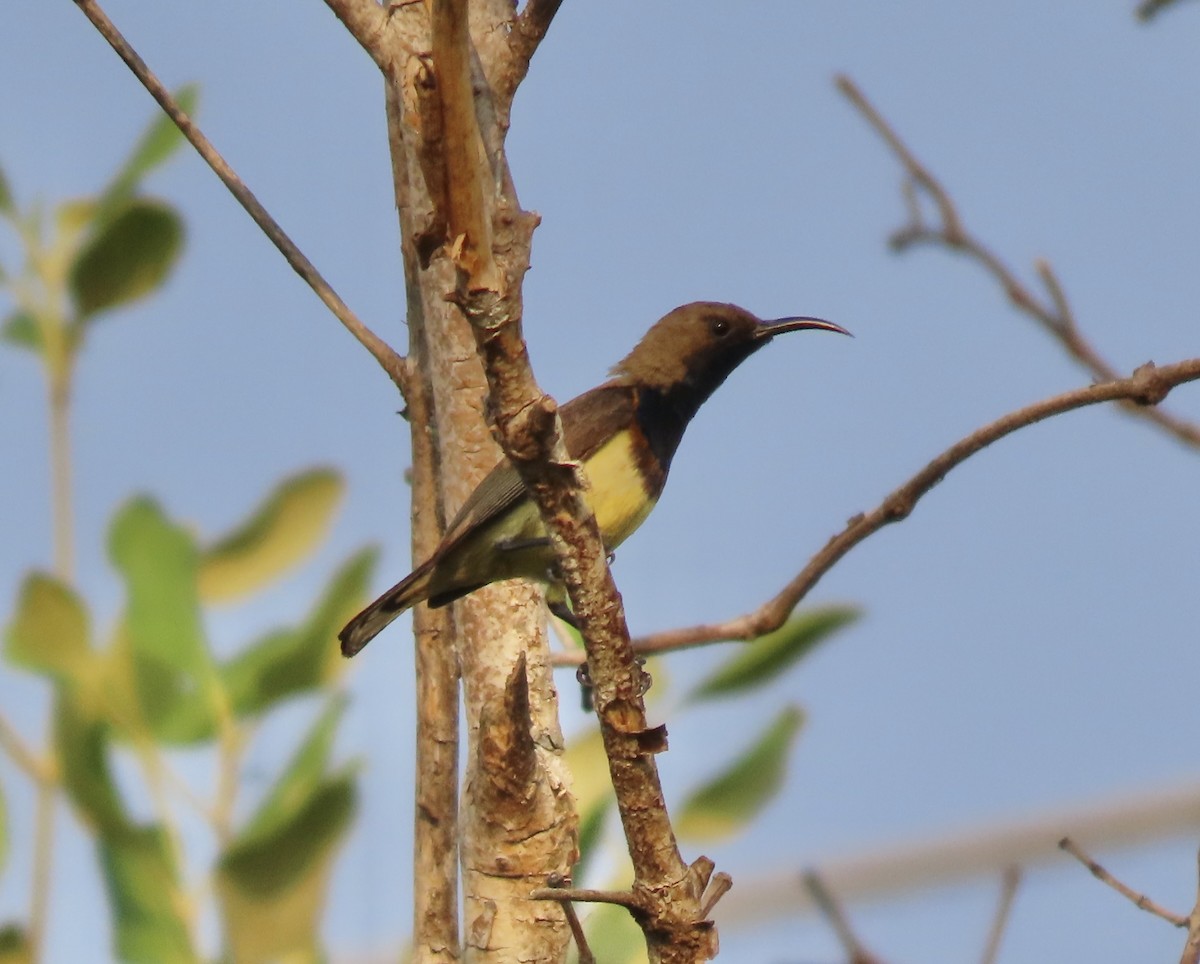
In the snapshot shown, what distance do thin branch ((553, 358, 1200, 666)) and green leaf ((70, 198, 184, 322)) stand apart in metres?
1.77

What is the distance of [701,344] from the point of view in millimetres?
6113

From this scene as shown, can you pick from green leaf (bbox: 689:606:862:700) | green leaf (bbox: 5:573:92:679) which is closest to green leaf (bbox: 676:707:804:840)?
green leaf (bbox: 689:606:862:700)

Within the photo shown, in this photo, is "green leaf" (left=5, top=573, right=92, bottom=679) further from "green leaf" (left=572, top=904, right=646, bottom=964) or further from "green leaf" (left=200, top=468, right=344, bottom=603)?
"green leaf" (left=572, top=904, right=646, bottom=964)

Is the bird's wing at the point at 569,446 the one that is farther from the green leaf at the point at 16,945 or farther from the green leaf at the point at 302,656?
the green leaf at the point at 16,945

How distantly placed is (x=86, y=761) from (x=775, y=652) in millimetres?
2082

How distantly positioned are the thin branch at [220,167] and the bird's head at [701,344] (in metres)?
1.32

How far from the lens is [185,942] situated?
173 inches

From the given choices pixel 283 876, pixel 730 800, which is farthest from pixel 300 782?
pixel 730 800

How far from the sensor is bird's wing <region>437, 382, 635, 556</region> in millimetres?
4348

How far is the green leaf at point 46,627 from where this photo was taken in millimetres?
4512

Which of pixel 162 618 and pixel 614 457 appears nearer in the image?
pixel 162 618

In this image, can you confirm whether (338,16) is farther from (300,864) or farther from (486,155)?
(300,864)

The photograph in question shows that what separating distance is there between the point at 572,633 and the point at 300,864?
4.93 ft

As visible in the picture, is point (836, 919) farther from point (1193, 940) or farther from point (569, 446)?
point (569, 446)
